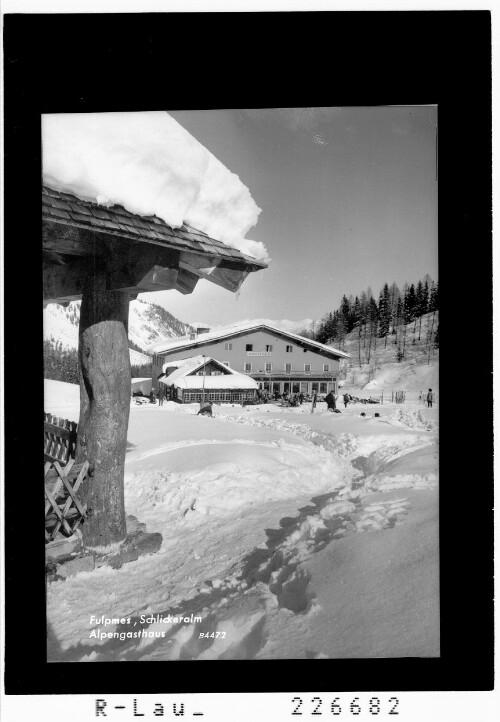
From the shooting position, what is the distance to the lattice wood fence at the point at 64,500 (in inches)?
136

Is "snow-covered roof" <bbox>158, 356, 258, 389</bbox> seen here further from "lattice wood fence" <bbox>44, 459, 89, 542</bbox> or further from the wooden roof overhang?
"lattice wood fence" <bbox>44, 459, 89, 542</bbox>

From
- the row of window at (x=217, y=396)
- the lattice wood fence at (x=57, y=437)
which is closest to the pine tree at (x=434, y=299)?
the row of window at (x=217, y=396)

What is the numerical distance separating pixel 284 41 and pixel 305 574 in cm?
396

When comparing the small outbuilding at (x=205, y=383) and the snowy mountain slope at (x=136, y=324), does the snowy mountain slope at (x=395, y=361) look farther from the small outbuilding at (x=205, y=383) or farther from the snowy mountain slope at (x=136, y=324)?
the snowy mountain slope at (x=136, y=324)

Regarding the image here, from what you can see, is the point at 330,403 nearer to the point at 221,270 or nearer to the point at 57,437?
the point at 221,270

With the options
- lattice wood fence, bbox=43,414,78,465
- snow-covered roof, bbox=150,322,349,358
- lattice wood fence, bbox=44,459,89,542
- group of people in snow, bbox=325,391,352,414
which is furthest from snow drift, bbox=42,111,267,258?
lattice wood fence, bbox=44,459,89,542

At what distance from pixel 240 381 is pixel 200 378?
12.4 inches

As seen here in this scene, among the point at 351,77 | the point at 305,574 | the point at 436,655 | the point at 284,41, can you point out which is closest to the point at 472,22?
the point at 351,77

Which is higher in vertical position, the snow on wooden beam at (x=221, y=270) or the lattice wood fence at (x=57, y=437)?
the snow on wooden beam at (x=221, y=270)

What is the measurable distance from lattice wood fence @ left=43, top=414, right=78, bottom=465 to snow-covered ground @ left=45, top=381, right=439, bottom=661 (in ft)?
0.30

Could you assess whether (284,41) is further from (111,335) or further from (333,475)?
(333,475)

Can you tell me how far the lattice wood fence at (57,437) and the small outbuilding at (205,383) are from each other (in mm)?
778

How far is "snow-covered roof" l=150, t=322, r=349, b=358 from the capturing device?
3.52 metres

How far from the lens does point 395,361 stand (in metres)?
3.54
